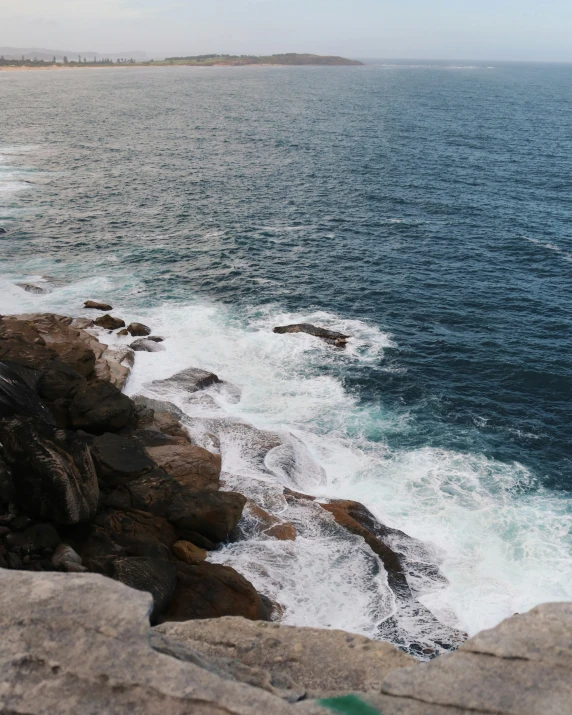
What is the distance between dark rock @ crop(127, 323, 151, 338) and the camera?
51500 mm

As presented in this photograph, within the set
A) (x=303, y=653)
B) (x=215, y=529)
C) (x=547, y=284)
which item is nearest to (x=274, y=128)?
(x=547, y=284)

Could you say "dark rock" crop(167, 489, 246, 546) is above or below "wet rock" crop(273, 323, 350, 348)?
below

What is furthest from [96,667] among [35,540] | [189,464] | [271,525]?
[189,464]

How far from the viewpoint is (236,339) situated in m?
52.5

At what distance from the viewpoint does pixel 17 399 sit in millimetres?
30875

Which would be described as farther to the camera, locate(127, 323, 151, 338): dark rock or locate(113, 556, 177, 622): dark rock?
locate(127, 323, 151, 338): dark rock

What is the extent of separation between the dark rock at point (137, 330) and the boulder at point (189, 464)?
719 inches

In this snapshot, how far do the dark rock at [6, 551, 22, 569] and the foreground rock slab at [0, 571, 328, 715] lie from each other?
11.6 metres

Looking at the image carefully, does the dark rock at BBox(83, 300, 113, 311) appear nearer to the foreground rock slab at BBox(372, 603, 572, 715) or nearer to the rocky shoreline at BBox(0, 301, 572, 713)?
the rocky shoreline at BBox(0, 301, 572, 713)

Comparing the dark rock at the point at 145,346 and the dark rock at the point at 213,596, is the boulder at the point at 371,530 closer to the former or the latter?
the dark rock at the point at 213,596

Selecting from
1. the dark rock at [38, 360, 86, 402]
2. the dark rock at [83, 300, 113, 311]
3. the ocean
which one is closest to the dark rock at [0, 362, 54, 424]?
the dark rock at [38, 360, 86, 402]

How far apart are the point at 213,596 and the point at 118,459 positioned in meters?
9.15

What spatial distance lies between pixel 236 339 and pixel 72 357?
1485cm

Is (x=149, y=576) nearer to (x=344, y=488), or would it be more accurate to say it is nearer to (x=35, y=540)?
(x=35, y=540)
